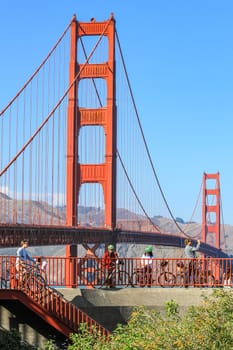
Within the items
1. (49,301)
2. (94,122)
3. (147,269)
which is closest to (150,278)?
(147,269)

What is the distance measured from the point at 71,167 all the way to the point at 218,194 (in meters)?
84.4

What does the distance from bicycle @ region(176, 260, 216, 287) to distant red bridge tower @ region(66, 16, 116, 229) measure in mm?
42033

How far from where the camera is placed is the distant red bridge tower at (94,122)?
6788cm

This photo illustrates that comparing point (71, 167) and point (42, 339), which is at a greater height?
point (71, 167)

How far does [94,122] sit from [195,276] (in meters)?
46.3

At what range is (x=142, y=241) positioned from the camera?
76.5 meters

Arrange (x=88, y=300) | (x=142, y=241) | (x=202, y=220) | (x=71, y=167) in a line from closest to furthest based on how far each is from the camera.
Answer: (x=88, y=300), (x=71, y=167), (x=142, y=241), (x=202, y=220)

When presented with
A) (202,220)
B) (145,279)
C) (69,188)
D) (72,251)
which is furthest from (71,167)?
(202,220)

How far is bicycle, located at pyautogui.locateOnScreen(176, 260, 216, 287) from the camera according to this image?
78.9 feet

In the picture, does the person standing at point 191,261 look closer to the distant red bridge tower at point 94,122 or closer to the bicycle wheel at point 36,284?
the bicycle wheel at point 36,284

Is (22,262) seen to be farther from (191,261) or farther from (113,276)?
(191,261)

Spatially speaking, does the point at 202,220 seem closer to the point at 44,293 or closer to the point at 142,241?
the point at 142,241

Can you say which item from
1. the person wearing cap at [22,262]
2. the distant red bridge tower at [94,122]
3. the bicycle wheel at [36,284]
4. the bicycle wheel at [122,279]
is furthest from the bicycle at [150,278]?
the distant red bridge tower at [94,122]

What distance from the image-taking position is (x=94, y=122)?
69875 millimetres
